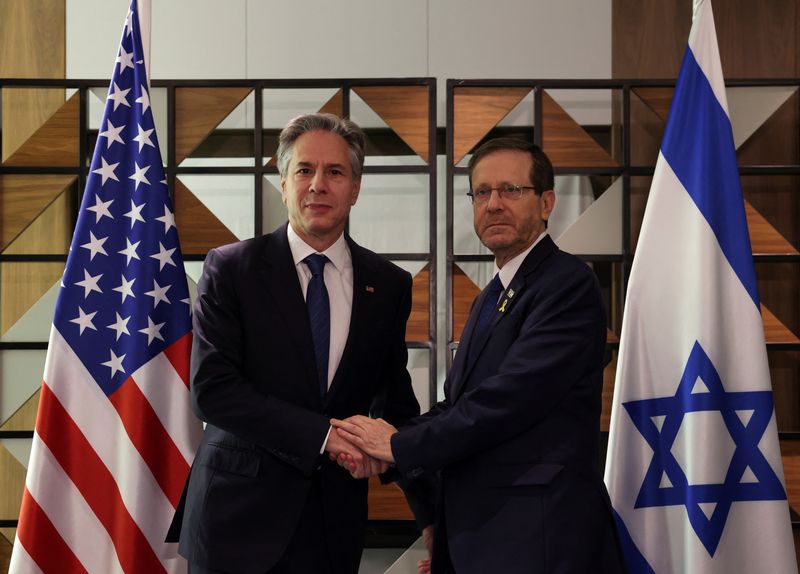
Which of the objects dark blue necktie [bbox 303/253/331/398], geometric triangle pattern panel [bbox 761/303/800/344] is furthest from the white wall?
dark blue necktie [bbox 303/253/331/398]

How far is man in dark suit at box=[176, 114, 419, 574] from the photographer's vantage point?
2.07 meters

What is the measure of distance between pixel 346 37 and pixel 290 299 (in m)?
2.00

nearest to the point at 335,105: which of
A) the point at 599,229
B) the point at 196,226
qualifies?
the point at 196,226

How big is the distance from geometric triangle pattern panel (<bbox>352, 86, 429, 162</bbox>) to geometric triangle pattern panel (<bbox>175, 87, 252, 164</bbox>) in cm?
54

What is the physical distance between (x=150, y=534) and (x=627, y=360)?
6.01 ft

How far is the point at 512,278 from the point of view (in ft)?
7.11

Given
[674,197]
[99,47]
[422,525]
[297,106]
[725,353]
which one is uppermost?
[99,47]

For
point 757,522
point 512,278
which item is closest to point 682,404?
point 757,522

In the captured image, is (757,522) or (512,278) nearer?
(512,278)

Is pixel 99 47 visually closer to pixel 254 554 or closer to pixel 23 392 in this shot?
pixel 23 392

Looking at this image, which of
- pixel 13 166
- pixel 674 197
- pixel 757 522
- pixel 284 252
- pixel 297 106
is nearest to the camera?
pixel 284 252

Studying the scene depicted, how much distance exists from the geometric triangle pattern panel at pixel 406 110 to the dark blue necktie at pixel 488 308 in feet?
4.11

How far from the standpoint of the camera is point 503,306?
6.93 ft

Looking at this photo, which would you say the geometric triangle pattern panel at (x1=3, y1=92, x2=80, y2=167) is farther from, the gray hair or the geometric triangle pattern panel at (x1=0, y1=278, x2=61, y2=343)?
the gray hair
